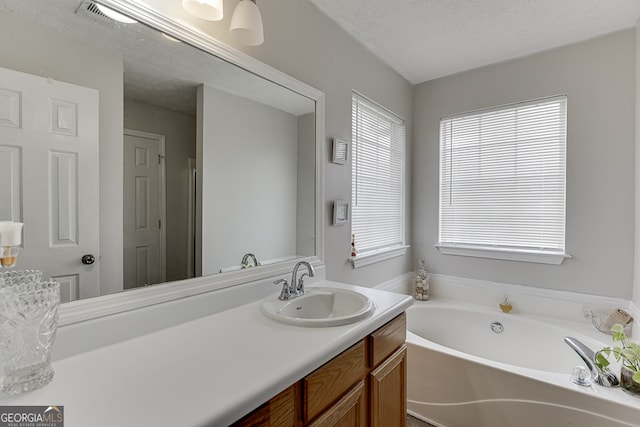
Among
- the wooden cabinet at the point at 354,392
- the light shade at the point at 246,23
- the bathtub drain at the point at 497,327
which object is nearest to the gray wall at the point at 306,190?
the light shade at the point at 246,23

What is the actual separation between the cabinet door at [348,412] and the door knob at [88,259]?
85 cm

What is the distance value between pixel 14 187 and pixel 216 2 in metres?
0.91

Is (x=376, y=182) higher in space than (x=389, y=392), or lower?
higher

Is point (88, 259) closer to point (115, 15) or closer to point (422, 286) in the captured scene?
point (115, 15)

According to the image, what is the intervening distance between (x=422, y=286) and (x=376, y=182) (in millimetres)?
1089

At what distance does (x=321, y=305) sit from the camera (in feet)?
5.06

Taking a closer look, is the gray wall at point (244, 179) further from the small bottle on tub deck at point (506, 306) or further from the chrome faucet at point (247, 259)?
Result: the small bottle on tub deck at point (506, 306)

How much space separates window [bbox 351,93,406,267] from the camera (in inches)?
91.2

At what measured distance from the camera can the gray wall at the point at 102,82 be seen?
0.89 meters

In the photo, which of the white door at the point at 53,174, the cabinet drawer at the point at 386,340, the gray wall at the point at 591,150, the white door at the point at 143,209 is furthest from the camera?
the gray wall at the point at 591,150

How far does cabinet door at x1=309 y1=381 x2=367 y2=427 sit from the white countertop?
0.18m

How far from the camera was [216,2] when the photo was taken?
118 cm

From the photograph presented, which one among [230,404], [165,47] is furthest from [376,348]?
[165,47]

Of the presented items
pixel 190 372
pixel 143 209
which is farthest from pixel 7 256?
pixel 190 372
